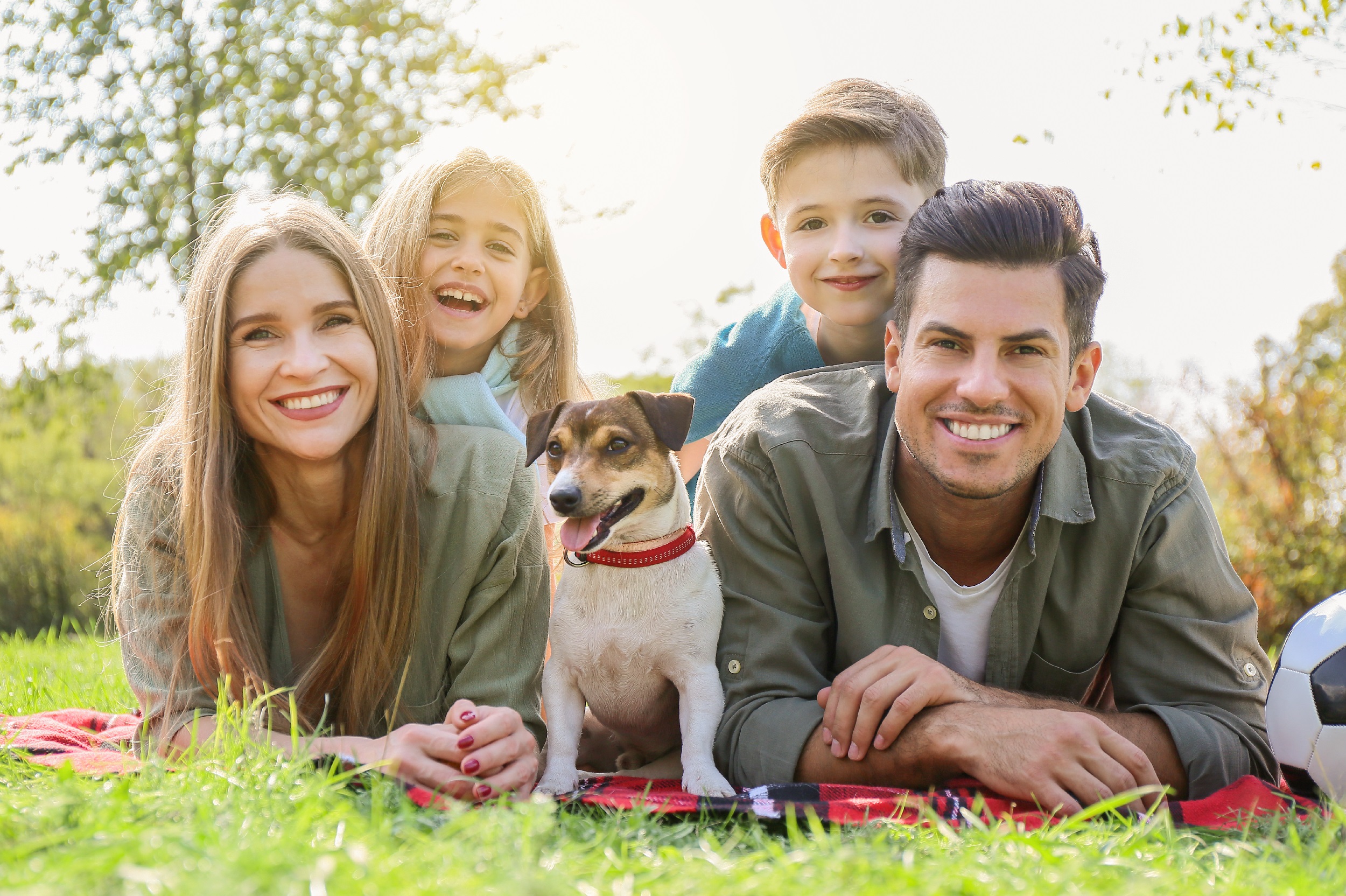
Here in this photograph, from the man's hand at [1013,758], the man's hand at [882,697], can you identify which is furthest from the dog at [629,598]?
the man's hand at [1013,758]

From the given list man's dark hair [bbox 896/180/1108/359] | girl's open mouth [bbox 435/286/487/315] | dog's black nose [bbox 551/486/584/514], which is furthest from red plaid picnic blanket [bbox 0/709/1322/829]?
girl's open mouth [bbox 435/286/487/315]

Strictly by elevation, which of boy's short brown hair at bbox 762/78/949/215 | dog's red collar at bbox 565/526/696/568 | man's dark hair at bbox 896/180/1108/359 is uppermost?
boy's short brown hair at bbox 762/78/949/215

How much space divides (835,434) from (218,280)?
2139 mm

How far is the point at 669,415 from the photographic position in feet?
11.1

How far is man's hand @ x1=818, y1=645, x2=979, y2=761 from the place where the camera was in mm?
2869

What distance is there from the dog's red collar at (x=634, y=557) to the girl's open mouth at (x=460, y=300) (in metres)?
1.56

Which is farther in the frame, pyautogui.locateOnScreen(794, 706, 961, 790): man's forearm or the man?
the man

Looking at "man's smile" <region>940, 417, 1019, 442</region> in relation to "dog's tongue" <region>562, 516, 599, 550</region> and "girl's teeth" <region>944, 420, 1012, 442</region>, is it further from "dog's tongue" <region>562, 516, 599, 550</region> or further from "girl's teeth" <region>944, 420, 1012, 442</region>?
"dog's tongue" <region>562, 516, 599, 550</region>

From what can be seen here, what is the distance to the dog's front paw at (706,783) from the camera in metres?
2.92

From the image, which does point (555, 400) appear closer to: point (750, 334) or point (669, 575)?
point (750, 334)

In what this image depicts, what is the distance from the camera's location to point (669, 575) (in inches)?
128

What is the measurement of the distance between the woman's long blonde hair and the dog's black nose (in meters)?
0.58

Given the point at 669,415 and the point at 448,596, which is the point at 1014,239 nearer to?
the point at 669,415

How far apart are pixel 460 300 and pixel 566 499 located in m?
1.68
